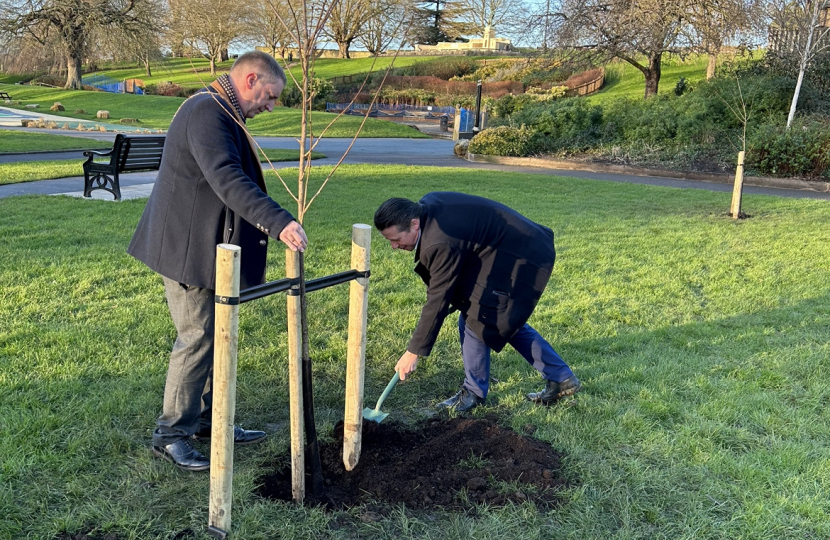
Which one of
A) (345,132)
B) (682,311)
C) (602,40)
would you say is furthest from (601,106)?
(682,311)

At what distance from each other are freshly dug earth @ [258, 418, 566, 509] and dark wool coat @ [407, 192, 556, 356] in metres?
0.52

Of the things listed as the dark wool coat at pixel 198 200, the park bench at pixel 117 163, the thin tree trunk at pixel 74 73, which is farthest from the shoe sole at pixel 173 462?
the thin tree trunk at pixel 74 73

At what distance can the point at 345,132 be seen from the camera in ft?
92.2

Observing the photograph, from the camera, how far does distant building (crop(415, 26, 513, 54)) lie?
57.7m

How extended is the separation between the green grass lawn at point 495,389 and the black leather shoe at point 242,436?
58mm

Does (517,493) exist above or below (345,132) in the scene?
below

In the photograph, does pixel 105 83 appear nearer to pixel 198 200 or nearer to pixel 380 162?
pixel 380 162

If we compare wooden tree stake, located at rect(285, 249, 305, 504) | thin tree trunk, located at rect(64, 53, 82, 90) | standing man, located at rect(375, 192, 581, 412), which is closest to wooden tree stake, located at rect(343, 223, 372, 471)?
standing man, located at rect(375, 192, 581, 412)

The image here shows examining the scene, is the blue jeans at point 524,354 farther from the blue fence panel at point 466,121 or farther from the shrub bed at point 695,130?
the blue fence panel at point 466,121

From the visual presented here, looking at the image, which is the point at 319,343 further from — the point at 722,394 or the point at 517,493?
the point at 722,394

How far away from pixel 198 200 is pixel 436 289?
1.17m

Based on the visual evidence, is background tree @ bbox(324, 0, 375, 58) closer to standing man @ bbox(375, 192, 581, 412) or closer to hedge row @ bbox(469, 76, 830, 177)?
standing man @ bbox(375, 192, 581, 412)

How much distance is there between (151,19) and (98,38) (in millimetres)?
3507

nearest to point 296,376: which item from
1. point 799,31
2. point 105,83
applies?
point 799,31
